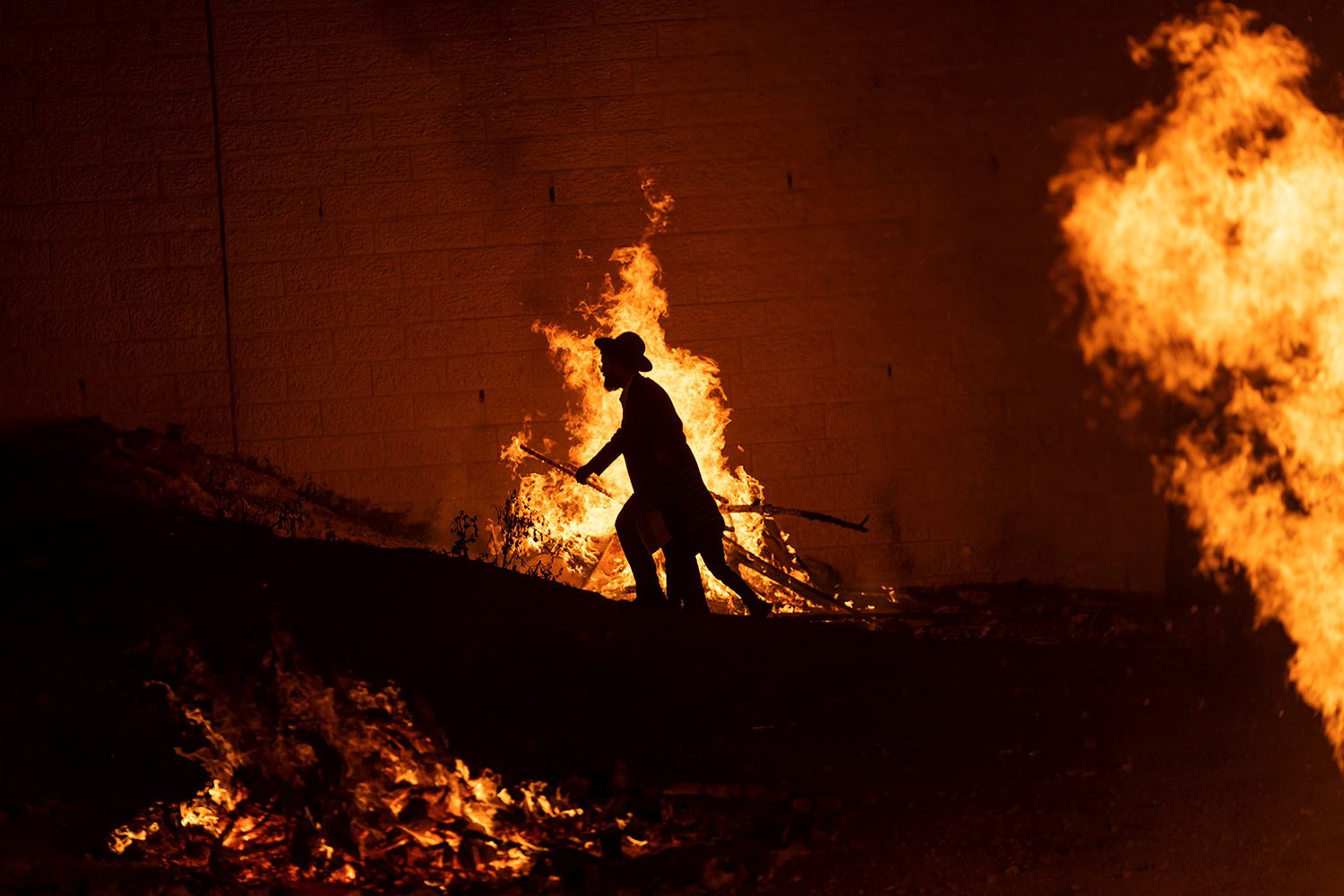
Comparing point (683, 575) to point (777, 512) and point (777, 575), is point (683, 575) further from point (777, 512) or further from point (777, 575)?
point (777, 512)

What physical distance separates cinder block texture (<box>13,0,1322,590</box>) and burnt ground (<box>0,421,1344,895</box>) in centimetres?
267

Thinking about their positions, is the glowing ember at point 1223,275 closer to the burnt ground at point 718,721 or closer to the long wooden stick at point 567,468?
the burnt ground at point 718,721

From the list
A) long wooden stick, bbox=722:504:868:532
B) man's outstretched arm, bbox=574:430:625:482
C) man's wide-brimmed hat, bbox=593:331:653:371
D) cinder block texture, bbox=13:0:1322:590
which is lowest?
long wooden stick, bbox=722:504:868:532

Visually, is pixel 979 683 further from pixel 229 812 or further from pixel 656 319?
pixel 656 319

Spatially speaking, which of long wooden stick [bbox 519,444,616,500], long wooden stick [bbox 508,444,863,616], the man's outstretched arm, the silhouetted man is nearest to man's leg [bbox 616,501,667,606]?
the silhouetted man

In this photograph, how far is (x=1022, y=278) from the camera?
9703 millimetres

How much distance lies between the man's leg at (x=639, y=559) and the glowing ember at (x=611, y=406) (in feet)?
6.28

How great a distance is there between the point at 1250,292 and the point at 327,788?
24.7 ft

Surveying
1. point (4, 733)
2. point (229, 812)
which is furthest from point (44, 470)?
point (229, 812)

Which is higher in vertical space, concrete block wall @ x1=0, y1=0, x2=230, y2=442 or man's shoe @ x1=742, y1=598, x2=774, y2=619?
concrete block wall @ x1=0, y1=0, x2=230, y2=442

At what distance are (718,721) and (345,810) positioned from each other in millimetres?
1594

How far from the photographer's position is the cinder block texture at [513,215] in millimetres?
9562

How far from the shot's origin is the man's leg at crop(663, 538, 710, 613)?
24.8ft

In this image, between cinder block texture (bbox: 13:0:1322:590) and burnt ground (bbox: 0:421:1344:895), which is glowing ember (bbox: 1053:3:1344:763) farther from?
burnt ground (bbox: 0:421:1344:895)
